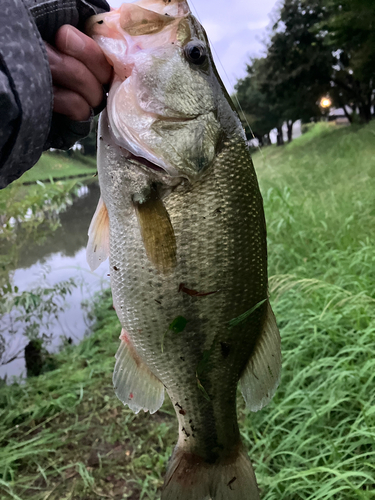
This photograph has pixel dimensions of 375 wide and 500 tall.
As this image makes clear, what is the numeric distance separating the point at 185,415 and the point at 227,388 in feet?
0.65

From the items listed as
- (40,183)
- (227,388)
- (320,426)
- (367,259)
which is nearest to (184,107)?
(227,388)

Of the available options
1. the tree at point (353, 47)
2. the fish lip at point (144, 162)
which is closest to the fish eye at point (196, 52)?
the fish lip at point (144, 162)

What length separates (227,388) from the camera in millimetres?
1396

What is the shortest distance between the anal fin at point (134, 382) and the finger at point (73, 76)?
87 cm

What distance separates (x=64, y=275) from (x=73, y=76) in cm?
561

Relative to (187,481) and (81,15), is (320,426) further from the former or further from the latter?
(81,15)

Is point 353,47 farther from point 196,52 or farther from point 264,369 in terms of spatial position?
point 264,369

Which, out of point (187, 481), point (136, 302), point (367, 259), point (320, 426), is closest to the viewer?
point (136, 302)

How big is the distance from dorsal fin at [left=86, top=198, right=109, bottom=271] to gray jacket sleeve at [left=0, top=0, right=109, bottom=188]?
0.33m

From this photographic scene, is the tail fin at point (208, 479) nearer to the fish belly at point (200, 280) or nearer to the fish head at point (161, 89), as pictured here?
the fish belly at point (200, 280)

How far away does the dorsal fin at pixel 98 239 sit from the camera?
1370 millimetres

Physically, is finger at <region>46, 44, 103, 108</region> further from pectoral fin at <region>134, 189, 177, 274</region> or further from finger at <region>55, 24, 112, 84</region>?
pectoral fin at <region>134, 189, 177, 274</region>

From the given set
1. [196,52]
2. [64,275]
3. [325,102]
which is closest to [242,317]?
[196,52]

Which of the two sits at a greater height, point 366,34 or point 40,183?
point 366,34
